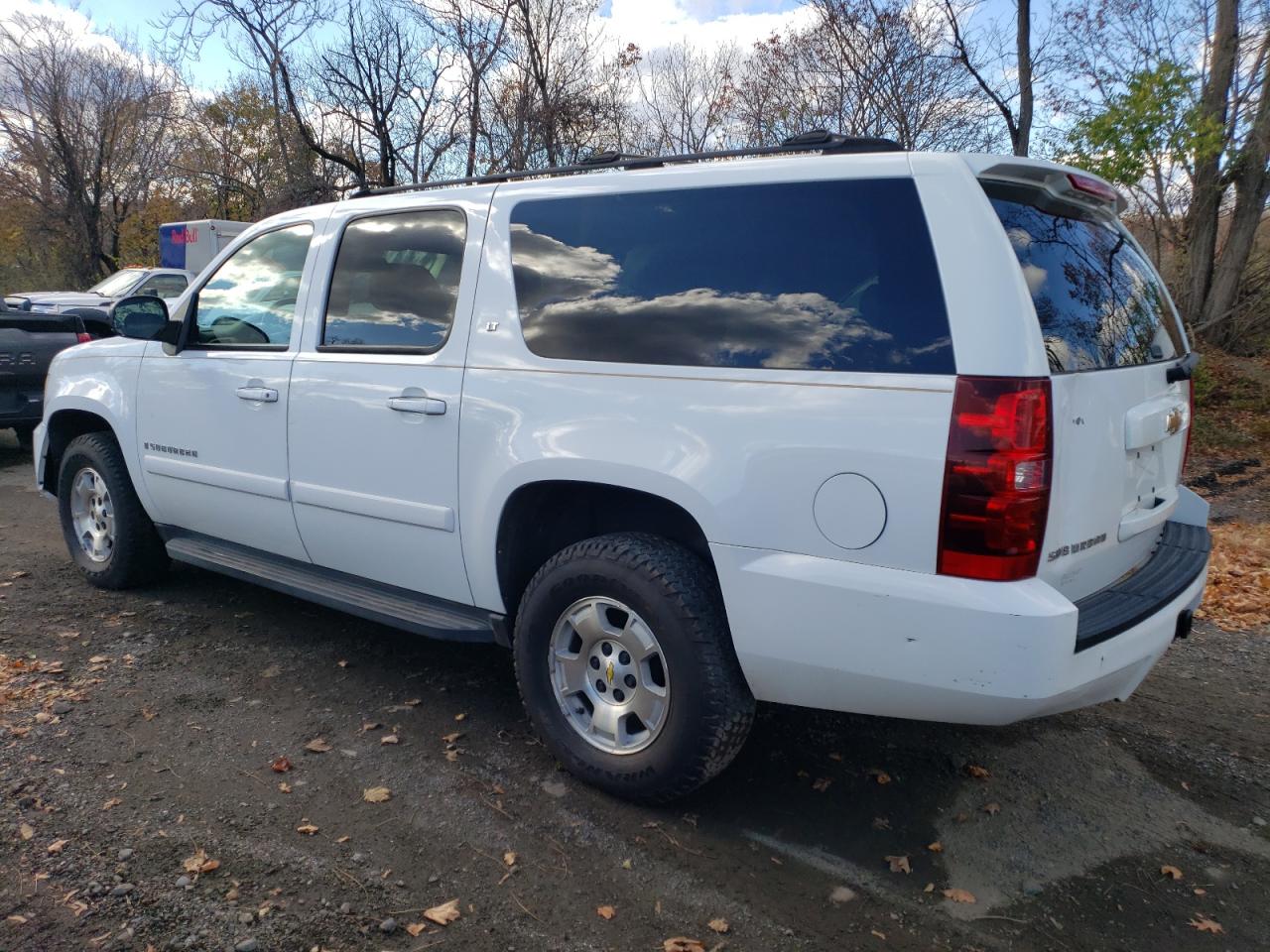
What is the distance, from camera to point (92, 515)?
17.6ft

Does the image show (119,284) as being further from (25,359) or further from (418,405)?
(418,405)

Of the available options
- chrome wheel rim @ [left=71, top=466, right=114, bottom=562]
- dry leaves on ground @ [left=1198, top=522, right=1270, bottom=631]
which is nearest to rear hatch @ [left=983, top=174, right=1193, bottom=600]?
dry leaves on ground @ [left=1198, top=522, right=1270, bottom=631]

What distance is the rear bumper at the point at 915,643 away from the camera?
2.45 meters

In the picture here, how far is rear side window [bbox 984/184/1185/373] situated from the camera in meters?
2.68

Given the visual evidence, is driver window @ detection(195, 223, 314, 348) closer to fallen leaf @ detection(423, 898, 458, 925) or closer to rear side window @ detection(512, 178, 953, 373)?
rear side window @ detection(512, 178, 953, 373)

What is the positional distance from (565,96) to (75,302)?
30.6ft

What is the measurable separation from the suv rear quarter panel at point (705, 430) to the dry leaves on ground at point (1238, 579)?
3.28 metres

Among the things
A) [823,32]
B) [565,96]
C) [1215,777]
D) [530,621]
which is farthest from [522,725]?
[565,96]

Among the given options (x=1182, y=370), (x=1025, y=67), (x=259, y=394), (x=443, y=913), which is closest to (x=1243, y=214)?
(x=1025, y=67)

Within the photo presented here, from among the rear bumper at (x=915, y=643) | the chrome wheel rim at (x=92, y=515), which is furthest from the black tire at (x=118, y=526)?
the rear bumper at (x=915, y=643)

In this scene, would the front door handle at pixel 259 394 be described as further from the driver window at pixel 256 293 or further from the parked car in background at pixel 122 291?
the parked car in background at pixel 122 291

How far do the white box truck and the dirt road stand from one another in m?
16.2

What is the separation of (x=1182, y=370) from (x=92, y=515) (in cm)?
538

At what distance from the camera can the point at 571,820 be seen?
3.13m
